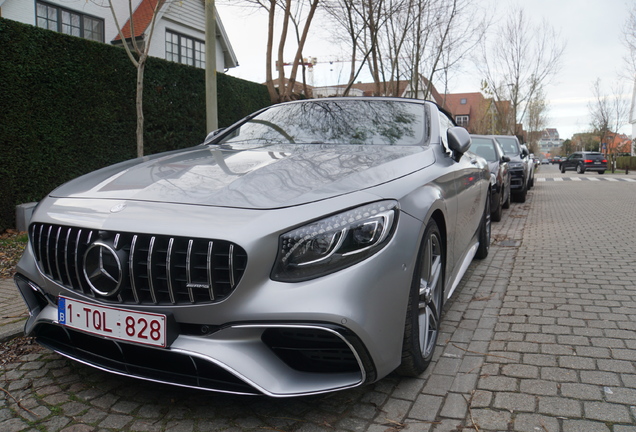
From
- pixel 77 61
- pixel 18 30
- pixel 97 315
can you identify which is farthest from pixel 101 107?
pixel 97 315

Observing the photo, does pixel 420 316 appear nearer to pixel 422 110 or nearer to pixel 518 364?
pixel 518 364

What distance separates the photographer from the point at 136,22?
17.9 meters

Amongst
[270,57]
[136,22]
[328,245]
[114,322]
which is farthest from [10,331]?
[136,22]

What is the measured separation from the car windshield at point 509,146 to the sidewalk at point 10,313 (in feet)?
39.5

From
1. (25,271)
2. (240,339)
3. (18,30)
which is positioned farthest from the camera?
(18,30)

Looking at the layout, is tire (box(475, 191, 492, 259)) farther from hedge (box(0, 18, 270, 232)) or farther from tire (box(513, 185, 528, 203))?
tire (box(513, 185, 528, 203))

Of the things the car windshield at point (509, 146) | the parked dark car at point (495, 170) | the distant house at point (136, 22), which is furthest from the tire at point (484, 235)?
the distant house at point (136, 22)

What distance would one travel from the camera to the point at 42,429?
225 cm

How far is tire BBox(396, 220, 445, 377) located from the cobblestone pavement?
15cm

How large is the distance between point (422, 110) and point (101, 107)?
629 cm

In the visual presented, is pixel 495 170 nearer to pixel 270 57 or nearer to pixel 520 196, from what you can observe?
pixel 520 196

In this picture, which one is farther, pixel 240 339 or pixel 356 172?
pixel 356 172

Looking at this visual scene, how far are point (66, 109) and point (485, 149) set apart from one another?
24.9ft

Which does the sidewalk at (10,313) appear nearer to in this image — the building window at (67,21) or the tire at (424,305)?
the tire at (424,305)
